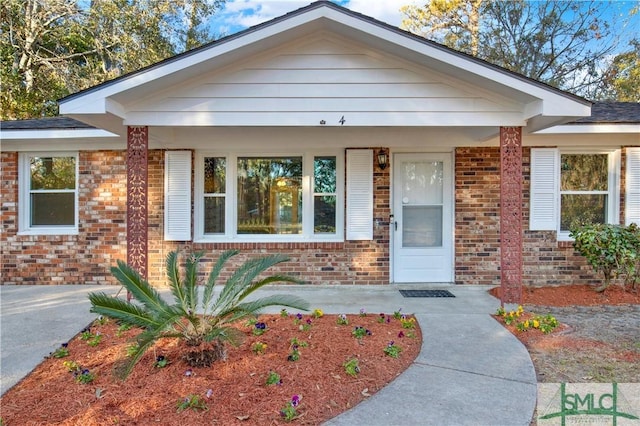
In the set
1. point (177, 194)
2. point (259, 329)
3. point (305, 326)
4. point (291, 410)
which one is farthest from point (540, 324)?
point (177, 194)

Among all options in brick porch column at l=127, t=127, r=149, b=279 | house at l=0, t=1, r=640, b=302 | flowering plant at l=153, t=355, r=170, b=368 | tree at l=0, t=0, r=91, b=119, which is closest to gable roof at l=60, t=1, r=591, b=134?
brick porch column at l=127, t=127, r=149, b=279

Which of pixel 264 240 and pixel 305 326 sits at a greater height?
pixel 264 240

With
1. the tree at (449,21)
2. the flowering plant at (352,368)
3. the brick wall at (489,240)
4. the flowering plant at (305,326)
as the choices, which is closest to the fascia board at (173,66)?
the flowering plant at (305,326)

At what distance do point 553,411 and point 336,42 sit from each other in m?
4.36

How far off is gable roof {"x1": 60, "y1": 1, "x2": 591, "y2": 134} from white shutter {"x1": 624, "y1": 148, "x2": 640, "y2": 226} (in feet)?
9.15

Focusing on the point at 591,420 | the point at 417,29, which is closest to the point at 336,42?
the point at 591,420

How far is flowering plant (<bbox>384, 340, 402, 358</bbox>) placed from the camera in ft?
11.8

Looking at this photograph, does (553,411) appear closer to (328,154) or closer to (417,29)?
(328,154)

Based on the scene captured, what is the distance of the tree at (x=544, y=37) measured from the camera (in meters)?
14.0

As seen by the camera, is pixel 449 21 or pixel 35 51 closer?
pixel 35 51

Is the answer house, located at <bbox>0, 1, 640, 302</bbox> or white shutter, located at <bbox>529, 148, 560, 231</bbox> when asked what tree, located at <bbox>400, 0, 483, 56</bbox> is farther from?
white shutter, located at <bbox>529, 148, 560, 231</bbox>

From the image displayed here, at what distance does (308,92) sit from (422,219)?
10.5ft

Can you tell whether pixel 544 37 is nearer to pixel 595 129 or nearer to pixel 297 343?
pixel 595 129

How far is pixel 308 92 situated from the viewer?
15.8 ft
